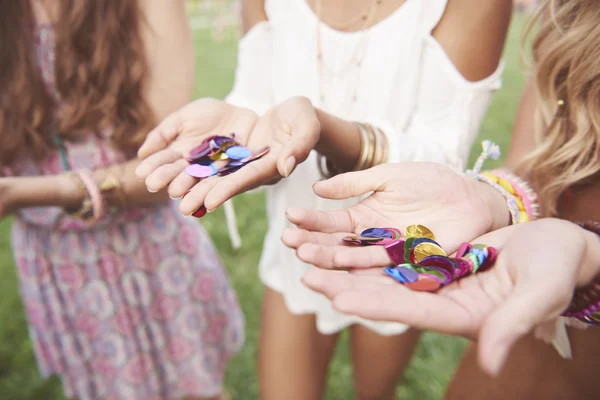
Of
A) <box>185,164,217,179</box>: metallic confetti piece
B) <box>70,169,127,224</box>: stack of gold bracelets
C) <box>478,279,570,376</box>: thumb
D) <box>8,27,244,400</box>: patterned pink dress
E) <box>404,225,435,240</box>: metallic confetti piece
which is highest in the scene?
<box>478,279,570,376</box>: thumb

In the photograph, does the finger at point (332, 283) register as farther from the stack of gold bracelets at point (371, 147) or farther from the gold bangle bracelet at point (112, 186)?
the gold bangle bracelet at point (112, 186)

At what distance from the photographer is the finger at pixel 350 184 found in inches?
33.0

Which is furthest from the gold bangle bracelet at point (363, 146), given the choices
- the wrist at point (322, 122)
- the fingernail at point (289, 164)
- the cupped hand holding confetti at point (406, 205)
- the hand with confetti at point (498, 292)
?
the hand with confetti at point (498, 292)

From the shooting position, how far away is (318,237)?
809 mm

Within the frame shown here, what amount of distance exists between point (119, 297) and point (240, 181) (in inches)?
37.1

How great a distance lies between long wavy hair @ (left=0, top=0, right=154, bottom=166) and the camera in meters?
1.33

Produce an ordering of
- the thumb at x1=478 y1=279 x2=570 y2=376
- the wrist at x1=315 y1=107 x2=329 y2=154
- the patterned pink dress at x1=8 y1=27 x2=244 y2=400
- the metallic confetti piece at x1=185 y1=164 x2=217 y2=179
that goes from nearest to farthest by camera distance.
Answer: the thumb at x1=478 y1=279 x2=570 y2=376
the metallic confetti piece at x1=185 y1=164 x2=217 y2=179
the wrist at x1=315 y1=107 x2=329 y2=154
the patterned pink dress at x1=8 y1=27 x2=244 y2=400

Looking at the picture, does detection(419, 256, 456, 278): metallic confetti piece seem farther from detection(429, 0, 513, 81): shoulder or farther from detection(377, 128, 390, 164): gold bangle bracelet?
detection(429, 0, 513, 81): shoulder

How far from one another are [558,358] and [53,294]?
1.51 metres

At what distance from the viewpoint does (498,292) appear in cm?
69

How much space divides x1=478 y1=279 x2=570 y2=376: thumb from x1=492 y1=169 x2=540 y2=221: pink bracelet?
18.3 inches

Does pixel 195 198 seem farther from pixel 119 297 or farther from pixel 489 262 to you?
pixel 119 297

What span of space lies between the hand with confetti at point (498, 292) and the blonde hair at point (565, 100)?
0.34 meters

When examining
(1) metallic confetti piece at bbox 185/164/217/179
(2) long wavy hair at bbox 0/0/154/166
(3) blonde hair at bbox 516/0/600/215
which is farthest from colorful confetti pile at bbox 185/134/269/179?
(3) blonde hair at bbox 516/0/600/215
